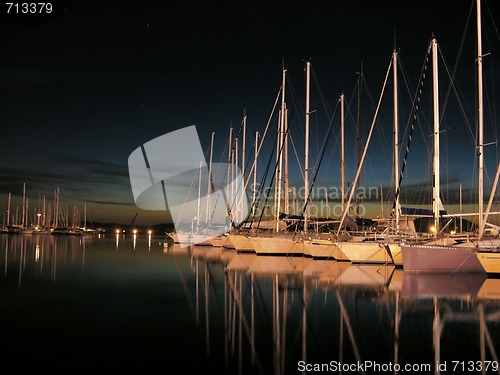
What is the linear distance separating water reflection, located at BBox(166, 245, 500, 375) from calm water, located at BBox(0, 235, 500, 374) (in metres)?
0.05

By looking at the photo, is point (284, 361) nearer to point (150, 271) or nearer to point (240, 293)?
point (240, 293)

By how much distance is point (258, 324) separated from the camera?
57.0 feet

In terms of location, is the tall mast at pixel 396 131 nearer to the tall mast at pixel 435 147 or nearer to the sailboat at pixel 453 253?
the tall mast at pixel 435 147

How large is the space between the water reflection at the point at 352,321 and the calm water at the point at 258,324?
0.05m

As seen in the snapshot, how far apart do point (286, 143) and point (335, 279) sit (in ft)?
88.6

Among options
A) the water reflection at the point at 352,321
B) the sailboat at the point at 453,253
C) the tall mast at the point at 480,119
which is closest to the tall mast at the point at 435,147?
the sailboat at the point at 453,253

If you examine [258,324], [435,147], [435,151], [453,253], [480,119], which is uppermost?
[480,119]

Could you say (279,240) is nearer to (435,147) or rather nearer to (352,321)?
(435,147)

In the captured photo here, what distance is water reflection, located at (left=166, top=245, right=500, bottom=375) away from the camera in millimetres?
13055

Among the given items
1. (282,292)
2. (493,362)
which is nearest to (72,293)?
(282,292)

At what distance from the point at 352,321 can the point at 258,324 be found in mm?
3471

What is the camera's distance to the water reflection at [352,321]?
42.8 ft

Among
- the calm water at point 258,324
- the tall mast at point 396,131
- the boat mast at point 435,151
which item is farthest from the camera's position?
the tall mast at point 396,131

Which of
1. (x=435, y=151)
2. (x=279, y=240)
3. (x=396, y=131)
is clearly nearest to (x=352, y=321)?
(x=435, y=151)
